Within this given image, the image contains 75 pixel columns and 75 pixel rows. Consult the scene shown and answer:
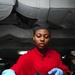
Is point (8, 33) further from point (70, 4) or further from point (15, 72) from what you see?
point (15, 72)

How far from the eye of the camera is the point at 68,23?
3045 millimetres

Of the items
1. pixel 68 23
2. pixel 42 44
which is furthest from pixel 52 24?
pixel 42 44

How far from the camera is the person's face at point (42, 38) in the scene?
1500 millimetres

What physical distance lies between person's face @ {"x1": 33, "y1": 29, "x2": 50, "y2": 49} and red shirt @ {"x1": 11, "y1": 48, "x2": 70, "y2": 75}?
0.06 metres

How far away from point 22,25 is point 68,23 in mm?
761

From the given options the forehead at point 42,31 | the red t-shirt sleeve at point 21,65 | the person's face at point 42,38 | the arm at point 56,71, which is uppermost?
the forehead at point 42,31

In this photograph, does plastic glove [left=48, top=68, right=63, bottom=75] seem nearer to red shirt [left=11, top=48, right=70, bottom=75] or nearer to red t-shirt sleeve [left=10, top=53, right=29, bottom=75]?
red shirt [left=11, top=48, right=70, bottom=75]

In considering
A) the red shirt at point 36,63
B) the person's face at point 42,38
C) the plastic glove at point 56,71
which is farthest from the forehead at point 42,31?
the plastic glove at point 56,71

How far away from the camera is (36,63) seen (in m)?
1.49

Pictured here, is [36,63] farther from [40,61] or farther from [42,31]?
[42,31]

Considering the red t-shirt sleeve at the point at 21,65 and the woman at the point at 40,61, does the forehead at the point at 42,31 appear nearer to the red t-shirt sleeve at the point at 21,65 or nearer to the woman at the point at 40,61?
the woman at the point at 40,61

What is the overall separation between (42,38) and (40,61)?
0.53 feet

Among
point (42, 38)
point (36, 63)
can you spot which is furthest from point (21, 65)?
point (42, 38)

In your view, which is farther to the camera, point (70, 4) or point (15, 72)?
point (70, 4)
